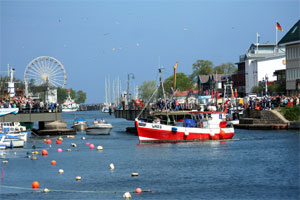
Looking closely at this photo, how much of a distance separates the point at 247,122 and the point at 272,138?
27.1m

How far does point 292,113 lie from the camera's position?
104875 millimetres

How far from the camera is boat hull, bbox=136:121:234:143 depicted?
8235cm

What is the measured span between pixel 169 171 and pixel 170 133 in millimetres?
24966

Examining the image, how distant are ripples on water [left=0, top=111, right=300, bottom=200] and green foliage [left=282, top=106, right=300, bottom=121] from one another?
65.9 feet

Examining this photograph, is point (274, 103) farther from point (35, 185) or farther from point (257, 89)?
point (257, 89)

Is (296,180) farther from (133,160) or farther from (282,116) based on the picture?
(282,116)

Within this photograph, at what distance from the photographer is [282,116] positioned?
107250 mm

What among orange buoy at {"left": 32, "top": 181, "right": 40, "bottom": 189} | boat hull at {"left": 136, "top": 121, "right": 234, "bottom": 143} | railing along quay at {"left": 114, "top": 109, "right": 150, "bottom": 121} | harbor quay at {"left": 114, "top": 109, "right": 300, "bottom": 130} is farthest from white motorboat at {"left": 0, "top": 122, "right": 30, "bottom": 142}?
orange buoy at {"left": 32, "top": 181, "right": 40, "bottom": 189}

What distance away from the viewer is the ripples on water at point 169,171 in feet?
152

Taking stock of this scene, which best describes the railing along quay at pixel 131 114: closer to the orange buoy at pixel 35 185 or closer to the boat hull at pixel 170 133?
the boat hull at pixel 170 133

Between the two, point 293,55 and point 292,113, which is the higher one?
point 293,55

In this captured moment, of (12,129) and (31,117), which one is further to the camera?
(31,117)

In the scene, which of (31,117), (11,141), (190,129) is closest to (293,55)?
(31,117)

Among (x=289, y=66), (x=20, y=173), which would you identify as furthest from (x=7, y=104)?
(x=289, y=66)
